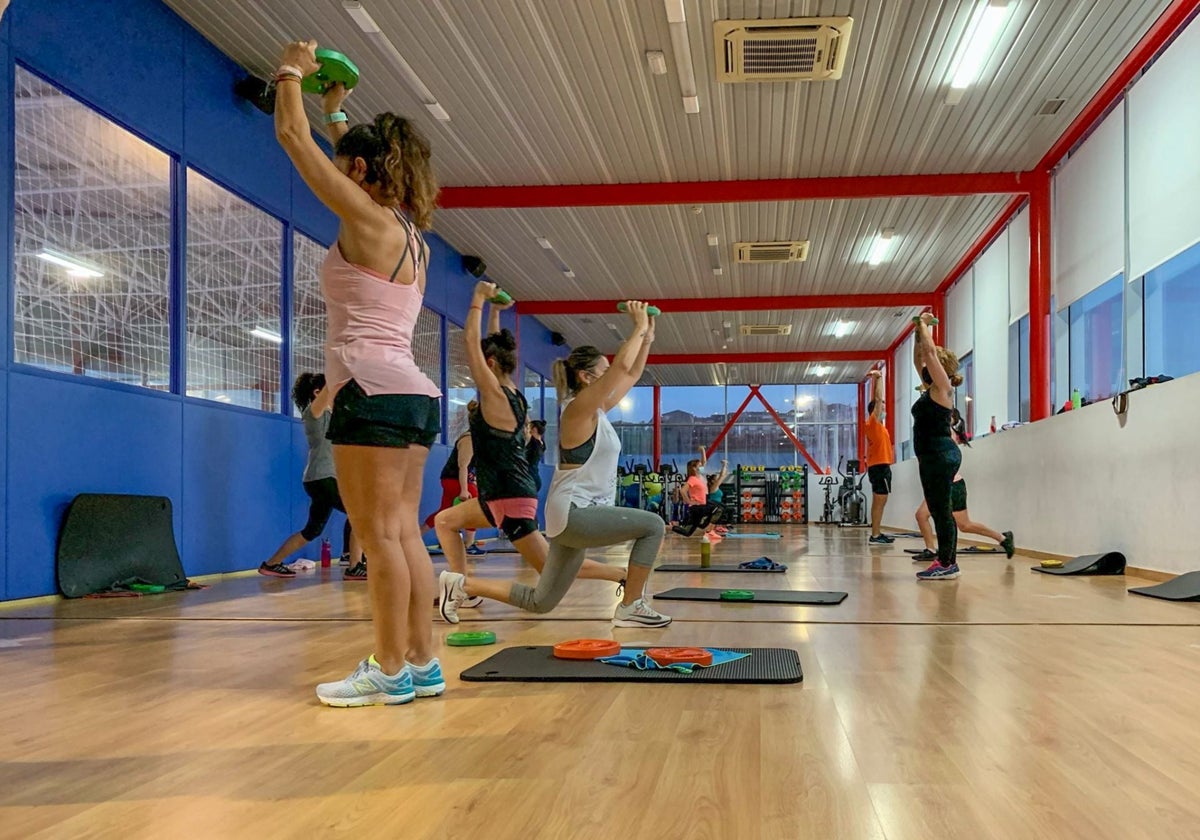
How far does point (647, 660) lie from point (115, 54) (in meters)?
4.88

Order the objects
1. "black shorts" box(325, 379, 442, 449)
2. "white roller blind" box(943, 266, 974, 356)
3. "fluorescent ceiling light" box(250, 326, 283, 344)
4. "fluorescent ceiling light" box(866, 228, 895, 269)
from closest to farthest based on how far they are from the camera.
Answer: "black shorts" box(325, 379, 442, 449), "fluorescent ceiling light" box(250, 326, 283, 344), "fluorescent ceiling light" box(866, 228, 895, 269), "white roller blind" box(943, 266, 974, 356)

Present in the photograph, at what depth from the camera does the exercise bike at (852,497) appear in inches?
760

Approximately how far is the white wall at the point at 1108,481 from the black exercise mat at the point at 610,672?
3806 millimetres

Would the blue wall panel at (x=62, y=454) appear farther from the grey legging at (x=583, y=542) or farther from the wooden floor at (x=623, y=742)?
the grey legging at (x=583, y=542)

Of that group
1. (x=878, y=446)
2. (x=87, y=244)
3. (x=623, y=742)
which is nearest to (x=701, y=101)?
(x=87, y=244)

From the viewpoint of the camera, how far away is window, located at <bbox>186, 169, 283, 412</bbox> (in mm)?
6453

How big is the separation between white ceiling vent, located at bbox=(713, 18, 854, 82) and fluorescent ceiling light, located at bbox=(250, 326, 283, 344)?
3.85m

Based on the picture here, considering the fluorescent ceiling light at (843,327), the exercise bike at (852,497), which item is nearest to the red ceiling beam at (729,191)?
the fluorescent ceiling light at (843,327)

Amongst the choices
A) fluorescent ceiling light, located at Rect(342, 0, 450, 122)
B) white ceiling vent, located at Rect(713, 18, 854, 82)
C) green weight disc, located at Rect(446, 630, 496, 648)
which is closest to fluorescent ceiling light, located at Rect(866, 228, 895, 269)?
white ceiling vent, located at Rect(713, 18, 854, 82)

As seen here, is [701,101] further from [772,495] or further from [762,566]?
[772,495]

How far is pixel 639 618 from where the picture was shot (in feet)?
12.3

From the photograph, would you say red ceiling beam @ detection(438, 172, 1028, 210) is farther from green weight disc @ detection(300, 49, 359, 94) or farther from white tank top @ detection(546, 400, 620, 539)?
green weight disc @ detection(300, 49, 359, 94)

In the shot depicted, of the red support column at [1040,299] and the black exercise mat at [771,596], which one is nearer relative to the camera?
the black exercise mat at [771,596]

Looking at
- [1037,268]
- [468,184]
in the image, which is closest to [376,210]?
[468,184]
